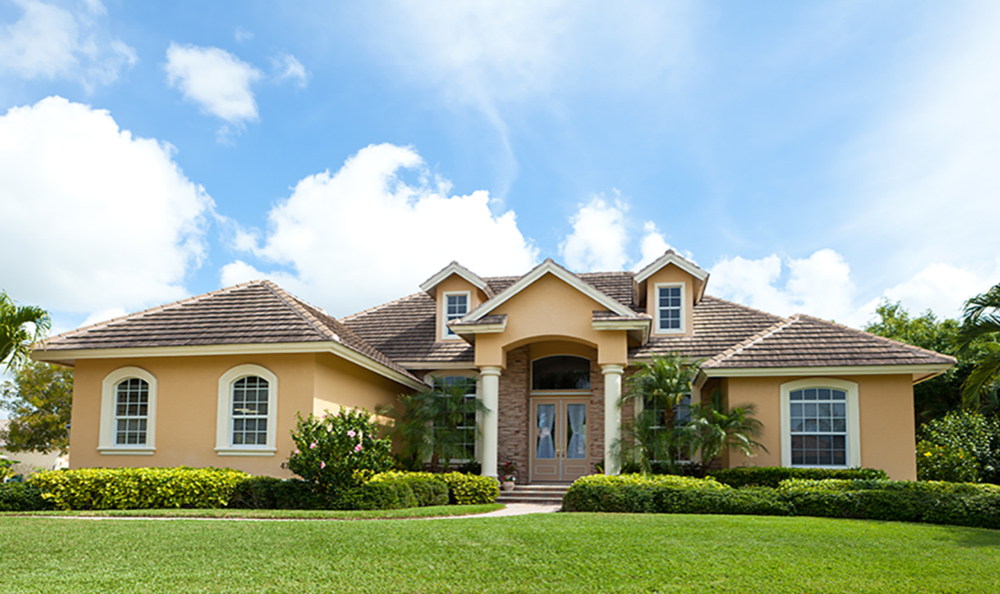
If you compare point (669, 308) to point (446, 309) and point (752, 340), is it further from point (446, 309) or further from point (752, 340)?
point (446, 309)

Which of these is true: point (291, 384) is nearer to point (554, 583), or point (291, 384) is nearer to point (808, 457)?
point (554, 583)

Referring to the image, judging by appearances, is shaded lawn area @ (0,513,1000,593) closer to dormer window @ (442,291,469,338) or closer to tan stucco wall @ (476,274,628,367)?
tan stucco wall @ (476,274,628,367)

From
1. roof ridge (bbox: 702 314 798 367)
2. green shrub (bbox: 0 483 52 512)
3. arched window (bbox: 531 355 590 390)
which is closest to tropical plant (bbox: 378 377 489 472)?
arched window (bbox: 531 355 590 390)

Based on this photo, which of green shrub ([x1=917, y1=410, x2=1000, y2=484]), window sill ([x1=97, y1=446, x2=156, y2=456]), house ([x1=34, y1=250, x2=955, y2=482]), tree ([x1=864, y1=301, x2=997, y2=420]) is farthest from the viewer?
tree ([x1=864, y1=301, x2=997, y2=420])

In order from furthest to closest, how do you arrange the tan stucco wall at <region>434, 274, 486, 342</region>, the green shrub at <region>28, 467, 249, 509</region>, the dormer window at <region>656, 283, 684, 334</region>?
the tan stucco wall at <region>434, 274, 486, 342</region> → the dormer window at <region>656, 283, 684, 334</region> → the green shrub at <region>28, 467, 249, 509</region>

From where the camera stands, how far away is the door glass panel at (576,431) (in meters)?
21.4

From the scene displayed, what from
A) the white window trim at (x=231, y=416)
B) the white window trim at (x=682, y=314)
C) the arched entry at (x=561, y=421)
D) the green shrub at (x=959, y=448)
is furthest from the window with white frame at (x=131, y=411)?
the green shrub at (x=959, y=448)

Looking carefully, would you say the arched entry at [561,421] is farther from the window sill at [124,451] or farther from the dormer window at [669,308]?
the window sill at [124,451]

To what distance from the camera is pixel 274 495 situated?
49.0 ft

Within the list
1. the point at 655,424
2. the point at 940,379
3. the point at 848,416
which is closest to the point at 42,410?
the point at 655,424

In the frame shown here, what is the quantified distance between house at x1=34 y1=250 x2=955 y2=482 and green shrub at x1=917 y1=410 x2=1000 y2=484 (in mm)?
3333

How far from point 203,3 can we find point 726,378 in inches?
575

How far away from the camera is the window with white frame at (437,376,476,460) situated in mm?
20266

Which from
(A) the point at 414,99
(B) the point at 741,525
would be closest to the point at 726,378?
(B) the point at 741,525
